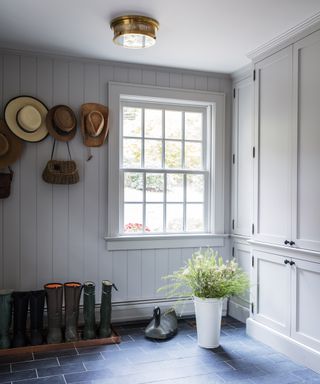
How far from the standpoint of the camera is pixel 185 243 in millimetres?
4367

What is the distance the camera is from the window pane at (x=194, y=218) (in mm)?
4465

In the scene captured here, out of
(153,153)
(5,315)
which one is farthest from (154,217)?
(5,315)

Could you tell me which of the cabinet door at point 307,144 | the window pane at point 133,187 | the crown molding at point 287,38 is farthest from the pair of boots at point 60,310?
the crown molding at point 287,38

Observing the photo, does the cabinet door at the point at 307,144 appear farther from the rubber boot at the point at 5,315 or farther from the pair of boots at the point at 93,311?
the rubber boot at the point at 5,315

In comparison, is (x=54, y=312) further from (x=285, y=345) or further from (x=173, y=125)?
(x=173, y=125)

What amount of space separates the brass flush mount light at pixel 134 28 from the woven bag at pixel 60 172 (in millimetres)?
1233

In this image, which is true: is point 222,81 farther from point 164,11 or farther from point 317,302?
point 317,302

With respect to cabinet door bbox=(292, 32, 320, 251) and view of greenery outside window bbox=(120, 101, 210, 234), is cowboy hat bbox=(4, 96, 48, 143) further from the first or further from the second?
cabinet door bbox=(292, 32, 320, 251)

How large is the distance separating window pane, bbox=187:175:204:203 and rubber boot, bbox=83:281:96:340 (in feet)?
4.69

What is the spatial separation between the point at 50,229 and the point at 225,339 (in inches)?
74.3

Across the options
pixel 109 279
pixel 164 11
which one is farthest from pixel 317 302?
pixel 164 11

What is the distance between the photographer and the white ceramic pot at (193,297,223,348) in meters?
3.47

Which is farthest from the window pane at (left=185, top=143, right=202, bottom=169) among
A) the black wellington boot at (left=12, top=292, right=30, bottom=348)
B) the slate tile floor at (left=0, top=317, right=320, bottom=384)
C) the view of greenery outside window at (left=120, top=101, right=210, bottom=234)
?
the black wellington boot at (left=12, top=292, right=30, bottom=348)

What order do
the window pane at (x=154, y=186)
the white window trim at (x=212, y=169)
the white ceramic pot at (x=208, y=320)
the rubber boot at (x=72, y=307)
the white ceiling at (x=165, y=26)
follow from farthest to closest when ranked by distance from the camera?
the window pane at (x=154, y=186)
the white window trim at (x=212, y=169)
the rubber boot at (x=72, y=307)
the white ceramic pot at (x=208, y=320)
the white ceiling at (x=165, y=26)
